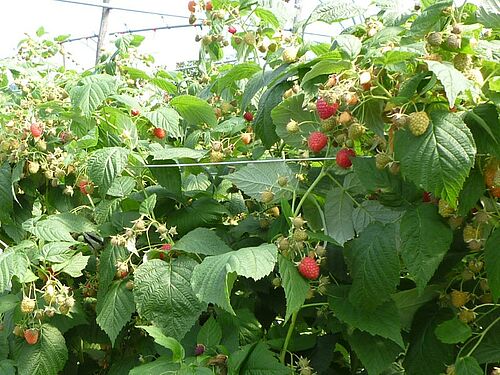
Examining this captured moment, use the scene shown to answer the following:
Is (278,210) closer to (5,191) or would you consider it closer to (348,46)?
(348,46)

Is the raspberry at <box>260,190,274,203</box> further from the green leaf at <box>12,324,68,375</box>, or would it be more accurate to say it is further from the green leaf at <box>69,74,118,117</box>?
the green leaf at <box>12,324,68,375</box>

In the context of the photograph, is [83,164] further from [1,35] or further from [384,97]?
A: [1,35]

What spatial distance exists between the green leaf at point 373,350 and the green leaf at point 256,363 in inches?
6.1

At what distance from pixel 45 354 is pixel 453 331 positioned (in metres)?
1.04

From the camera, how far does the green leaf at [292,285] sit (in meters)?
1.32

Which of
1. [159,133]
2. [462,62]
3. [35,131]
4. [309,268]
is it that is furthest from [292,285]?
[35,131]

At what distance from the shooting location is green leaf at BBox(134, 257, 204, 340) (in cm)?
156

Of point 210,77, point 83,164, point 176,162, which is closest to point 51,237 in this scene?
point 83,164

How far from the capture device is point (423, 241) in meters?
1.31

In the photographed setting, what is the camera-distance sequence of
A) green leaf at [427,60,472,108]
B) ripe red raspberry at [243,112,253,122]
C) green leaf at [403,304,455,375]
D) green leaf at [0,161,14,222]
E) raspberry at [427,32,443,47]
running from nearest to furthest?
green leaf at [427,60,472,108] < raspberry at [427,32,443,47] < green leaf at [403,304,455,375] < ripe red raspberry at [243,112,253,122] < green leaf at [0,161,14,222]

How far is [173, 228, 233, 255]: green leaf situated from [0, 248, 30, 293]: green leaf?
1.38 feet

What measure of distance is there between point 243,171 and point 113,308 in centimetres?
44

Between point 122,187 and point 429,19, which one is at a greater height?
point 429,19

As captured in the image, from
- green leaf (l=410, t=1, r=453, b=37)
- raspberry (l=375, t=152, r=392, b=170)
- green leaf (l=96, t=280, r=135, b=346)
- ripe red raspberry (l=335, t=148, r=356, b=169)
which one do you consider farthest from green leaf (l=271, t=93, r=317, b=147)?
green leaf (l=96, t=280, r=135, b=346)
